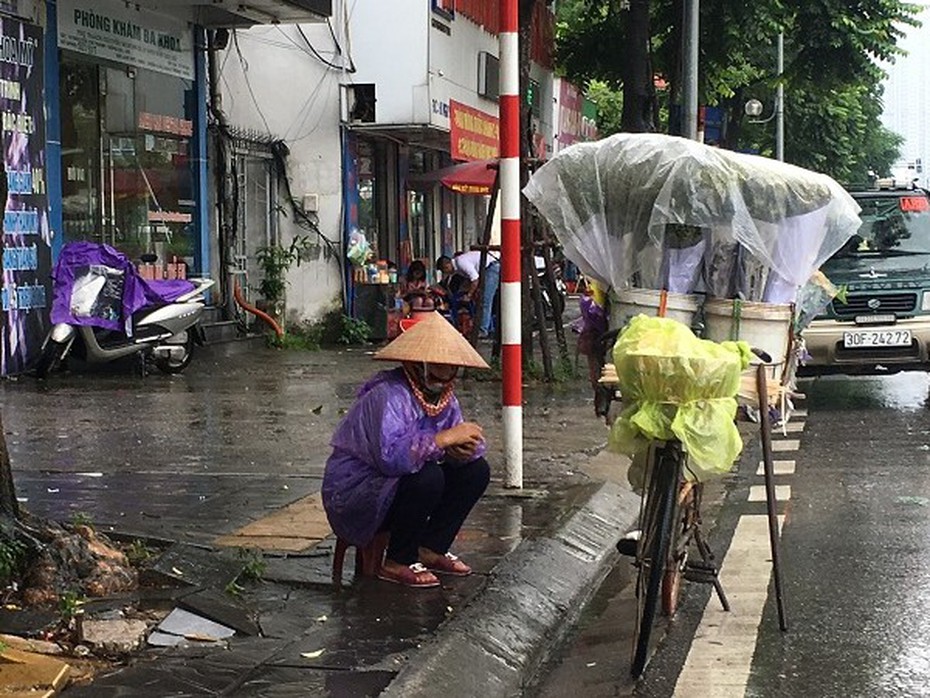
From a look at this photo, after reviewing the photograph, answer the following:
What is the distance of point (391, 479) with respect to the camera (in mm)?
6066

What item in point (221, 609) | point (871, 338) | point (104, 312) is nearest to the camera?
point (221, 609)

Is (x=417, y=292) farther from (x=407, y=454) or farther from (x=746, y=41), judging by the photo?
(x=407, y=454)

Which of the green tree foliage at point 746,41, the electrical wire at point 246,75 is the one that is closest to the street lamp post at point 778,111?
the green tree foliage at point 746,41

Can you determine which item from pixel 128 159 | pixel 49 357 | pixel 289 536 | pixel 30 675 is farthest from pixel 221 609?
pixel 128 159

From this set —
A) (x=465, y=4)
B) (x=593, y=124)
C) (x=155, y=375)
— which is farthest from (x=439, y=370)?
(x=593, y=124)

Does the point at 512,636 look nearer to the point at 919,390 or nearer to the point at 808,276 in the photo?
the point at 808,276

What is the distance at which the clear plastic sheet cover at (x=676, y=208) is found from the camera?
20.9ft

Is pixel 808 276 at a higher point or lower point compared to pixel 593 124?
Result: lower

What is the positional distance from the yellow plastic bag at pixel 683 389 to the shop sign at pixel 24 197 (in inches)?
380

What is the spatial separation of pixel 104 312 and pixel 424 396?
871 centimetres

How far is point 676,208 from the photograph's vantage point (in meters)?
6.39

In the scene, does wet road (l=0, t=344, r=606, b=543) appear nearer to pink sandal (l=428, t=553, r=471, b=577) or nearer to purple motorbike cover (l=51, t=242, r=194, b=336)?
purple motorbike cover (l=51, t=242, r=194, b=336)

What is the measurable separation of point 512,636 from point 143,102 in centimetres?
1262

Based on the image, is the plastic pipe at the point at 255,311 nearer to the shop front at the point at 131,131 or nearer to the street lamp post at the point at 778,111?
the shop front at the point at 131,131
